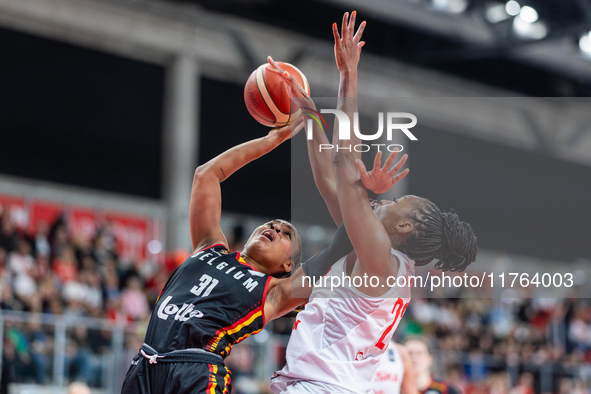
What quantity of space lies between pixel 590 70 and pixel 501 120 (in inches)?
94.6

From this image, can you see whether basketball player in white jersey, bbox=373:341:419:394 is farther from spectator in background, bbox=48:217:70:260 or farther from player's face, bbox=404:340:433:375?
spectator in background, bbox=48:217:70:260

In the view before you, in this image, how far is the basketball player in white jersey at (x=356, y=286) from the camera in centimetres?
331

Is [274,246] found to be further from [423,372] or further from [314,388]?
[423,372]

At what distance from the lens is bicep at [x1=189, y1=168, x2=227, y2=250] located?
4168 mm

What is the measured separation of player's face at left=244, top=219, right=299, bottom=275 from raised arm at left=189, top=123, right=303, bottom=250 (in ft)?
0.65

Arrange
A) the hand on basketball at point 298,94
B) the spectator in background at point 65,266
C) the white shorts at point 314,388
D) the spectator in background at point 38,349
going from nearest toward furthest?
the white shorts at point 314,388
the hand on basketball at point 298,94
the spectator in background at point 38,349
the spectator in background at point 65,266

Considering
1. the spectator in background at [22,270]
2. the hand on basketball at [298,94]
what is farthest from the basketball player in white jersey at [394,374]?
the spectator in background at [22,270]

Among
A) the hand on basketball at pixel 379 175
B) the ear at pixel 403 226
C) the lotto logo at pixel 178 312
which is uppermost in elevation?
the hand on basketball at pixel 379 175

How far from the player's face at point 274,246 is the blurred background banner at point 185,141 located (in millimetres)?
4164

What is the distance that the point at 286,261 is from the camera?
13.8 feet

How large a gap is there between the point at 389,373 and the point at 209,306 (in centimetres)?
224

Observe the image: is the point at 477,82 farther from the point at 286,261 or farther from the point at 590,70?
the point at 286,261

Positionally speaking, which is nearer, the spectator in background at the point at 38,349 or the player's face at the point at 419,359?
the player's face at the point at 419,359
